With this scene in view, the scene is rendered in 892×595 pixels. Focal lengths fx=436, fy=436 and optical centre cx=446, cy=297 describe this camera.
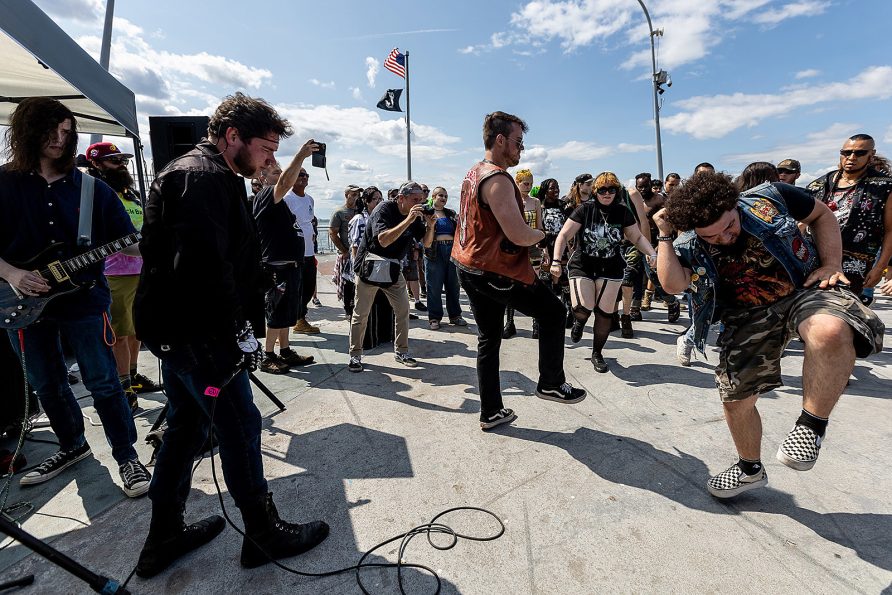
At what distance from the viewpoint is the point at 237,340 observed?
1839 millimetres

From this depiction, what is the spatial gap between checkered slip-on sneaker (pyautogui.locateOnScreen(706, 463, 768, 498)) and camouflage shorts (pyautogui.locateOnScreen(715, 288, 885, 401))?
1.35 feet

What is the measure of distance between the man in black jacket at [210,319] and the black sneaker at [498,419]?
4.49 feet

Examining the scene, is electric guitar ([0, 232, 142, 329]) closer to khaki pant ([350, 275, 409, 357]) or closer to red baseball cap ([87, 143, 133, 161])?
red baseball cap ([87, 143, 133, 161])

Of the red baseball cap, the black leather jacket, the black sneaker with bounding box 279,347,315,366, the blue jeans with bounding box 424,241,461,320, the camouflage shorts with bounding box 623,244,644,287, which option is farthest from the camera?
the blue jeans with bounding box 424,241,461,320

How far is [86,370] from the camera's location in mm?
2504

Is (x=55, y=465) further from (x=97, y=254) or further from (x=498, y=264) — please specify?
(x=498, y=264)

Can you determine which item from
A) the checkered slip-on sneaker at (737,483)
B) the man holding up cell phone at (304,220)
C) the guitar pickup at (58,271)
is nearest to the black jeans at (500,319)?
the checkered slip-on sneaker at (737,483)

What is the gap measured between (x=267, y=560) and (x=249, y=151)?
70.8 inches

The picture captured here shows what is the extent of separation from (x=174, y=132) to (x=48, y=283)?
2724 mm

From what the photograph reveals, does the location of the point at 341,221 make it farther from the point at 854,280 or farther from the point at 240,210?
the point at 854,280

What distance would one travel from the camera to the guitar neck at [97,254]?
95.7 inches

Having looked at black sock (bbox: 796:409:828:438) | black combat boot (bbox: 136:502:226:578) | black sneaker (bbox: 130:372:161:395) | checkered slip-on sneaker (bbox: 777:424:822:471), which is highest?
black sock (bbox: 796:409:828:438)

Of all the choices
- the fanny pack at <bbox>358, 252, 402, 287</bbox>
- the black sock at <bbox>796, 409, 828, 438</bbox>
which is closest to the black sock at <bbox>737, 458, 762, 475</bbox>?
the black sock at <bbox>796, 409, 828, 438</bbox>

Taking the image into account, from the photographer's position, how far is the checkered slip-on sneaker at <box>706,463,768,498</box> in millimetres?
2232
